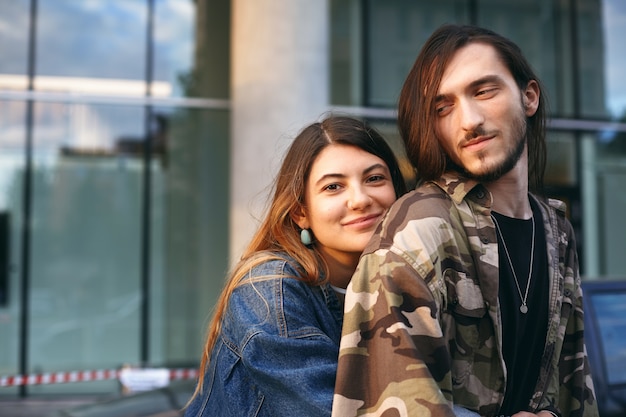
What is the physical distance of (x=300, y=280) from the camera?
6.35ft

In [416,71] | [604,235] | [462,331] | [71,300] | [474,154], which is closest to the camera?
[462,331]

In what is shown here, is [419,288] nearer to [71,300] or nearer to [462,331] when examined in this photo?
[462,331]

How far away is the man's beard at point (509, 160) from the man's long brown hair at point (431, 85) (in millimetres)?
100

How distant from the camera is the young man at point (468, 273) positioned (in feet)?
4.76

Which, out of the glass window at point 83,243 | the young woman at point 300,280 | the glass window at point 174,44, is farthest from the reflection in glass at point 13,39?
the young woman at point 300,280

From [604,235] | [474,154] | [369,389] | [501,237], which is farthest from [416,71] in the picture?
[604,235]

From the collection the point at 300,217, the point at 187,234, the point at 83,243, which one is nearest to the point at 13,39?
the point at 83,243

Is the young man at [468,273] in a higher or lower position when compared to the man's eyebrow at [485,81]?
lower

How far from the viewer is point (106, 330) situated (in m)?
9.57

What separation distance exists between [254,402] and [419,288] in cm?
67

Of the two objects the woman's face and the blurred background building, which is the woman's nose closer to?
the woman's face

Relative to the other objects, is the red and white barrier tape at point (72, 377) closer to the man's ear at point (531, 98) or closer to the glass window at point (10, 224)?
the glass window at point (10, 224)

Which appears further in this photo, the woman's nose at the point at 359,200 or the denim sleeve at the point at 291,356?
the woman's nose at the point at 359,200

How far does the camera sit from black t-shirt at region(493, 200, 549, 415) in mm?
1654
